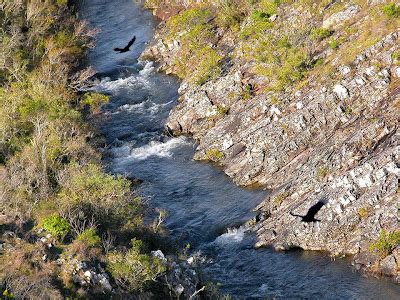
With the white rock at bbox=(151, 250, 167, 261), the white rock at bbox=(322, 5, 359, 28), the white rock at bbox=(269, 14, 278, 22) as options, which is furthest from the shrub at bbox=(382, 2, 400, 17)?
the white rock at bbox=(151, 250, 167, 261)

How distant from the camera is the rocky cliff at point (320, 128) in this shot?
160ft

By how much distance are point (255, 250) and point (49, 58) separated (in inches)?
1608

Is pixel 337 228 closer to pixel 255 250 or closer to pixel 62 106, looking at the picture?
pixel 255 250

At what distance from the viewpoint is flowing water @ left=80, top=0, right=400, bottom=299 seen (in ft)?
149

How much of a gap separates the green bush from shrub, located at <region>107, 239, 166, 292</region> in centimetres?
144

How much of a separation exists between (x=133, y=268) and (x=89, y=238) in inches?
→ 178

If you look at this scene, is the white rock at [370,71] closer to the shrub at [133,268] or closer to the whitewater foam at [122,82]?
the shrub at [133,268]

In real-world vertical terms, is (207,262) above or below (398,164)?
below

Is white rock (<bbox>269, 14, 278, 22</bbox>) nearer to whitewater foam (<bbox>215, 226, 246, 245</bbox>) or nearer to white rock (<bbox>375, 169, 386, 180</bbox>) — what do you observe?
white rock (<bbox>375, 169, 386, 180</bbox>)

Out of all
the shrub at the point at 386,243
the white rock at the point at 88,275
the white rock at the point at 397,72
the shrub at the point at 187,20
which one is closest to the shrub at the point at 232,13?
the shrub at the point at 187,20

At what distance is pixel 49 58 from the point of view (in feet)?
247

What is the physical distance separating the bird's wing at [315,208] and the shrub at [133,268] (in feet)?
61.2

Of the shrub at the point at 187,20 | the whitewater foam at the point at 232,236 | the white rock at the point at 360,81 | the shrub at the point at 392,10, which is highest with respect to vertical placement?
the shrub at the point at 392,10

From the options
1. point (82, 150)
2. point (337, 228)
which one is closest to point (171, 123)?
point (82, 150)
